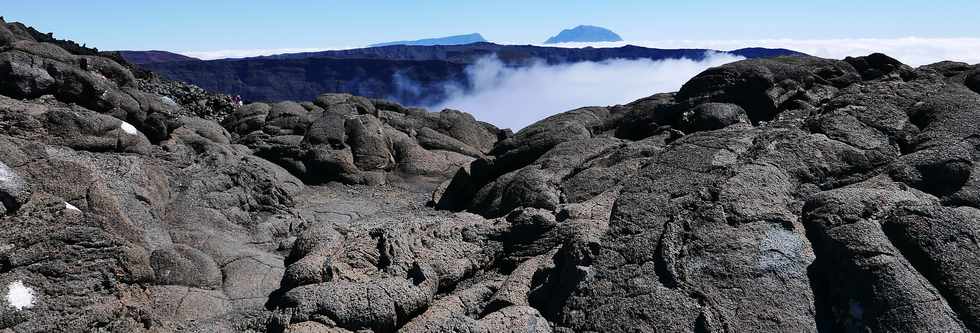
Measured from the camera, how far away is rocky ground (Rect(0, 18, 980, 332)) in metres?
10.7

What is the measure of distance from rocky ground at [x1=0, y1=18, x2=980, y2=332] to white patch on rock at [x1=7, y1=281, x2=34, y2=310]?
3cm

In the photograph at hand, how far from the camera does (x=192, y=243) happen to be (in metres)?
17.7

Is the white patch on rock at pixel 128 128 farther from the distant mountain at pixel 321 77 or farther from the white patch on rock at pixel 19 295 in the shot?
the distant mountain at pixel 321 77

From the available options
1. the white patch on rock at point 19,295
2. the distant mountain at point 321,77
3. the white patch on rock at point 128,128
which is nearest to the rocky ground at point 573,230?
the white patch on rock at point 19,295

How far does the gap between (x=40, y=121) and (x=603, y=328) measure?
58.1ft

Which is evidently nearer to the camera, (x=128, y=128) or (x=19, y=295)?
(x=19, y=295)

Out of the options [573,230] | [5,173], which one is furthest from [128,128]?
[573,230]

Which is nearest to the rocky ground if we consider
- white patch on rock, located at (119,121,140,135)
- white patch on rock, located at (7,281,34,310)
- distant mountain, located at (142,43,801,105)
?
white patch on rock, located at (7,281,34,310)

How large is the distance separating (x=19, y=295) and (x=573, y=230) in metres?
10.4

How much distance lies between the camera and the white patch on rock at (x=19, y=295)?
37.6 feet

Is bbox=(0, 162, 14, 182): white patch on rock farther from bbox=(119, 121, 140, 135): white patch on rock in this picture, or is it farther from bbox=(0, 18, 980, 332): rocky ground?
bbox=(119, 121, 140, 135): white patch on rock

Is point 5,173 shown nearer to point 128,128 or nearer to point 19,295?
point 19,295

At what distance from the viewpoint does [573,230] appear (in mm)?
13750

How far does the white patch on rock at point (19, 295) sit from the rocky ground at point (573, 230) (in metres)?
0.03
